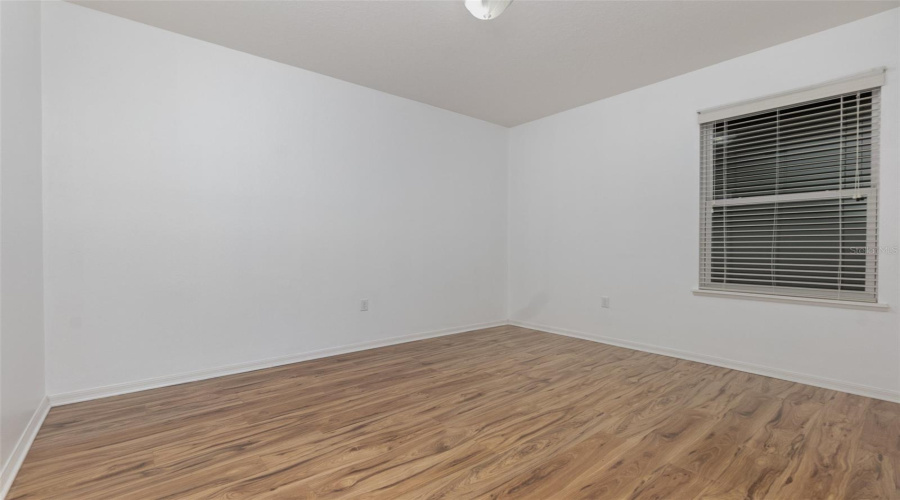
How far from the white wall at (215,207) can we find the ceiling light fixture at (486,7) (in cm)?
187

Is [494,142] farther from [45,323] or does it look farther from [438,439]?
[45,323]

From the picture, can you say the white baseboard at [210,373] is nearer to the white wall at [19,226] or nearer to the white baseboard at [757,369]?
the white wall at [19,226]

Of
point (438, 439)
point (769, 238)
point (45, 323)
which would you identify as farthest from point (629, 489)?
point (45, 323)

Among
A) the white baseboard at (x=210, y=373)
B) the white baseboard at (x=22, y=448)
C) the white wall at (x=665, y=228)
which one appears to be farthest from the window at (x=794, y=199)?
the white baseboard at (x=22, y=448)

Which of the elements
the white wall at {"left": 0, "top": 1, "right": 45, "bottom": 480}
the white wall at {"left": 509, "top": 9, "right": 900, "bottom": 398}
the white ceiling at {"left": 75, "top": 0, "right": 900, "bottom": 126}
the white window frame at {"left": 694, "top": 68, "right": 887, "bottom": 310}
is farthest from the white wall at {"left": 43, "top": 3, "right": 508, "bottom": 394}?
the white window frame at {"left": 694, "top": 68, "right": 887, "bottom": 310}

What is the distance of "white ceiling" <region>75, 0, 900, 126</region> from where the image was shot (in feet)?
9.04

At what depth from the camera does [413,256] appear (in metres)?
4.55

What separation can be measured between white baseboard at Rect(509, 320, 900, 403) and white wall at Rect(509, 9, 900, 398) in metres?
0.02

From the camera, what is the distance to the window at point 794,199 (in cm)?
293

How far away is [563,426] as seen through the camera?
2.33 meters

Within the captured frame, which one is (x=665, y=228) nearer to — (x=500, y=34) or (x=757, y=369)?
(x=757, y=369)

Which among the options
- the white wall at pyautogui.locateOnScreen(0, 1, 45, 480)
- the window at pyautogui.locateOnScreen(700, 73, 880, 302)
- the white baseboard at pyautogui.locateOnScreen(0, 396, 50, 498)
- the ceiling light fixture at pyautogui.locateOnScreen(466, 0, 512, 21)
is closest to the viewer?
the white baseboard at pyautogui.locateOnScreen(0, 396, 50, 498)

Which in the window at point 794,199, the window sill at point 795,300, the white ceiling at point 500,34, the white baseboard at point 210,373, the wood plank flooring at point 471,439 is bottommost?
the wood plank flooring at point 471,439

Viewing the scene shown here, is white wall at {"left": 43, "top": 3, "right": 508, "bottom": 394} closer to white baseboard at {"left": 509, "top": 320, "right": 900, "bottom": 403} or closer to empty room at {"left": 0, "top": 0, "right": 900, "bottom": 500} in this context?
empty room at {"left": 0, "top": 0, "right": 900, "bottom": 500}
